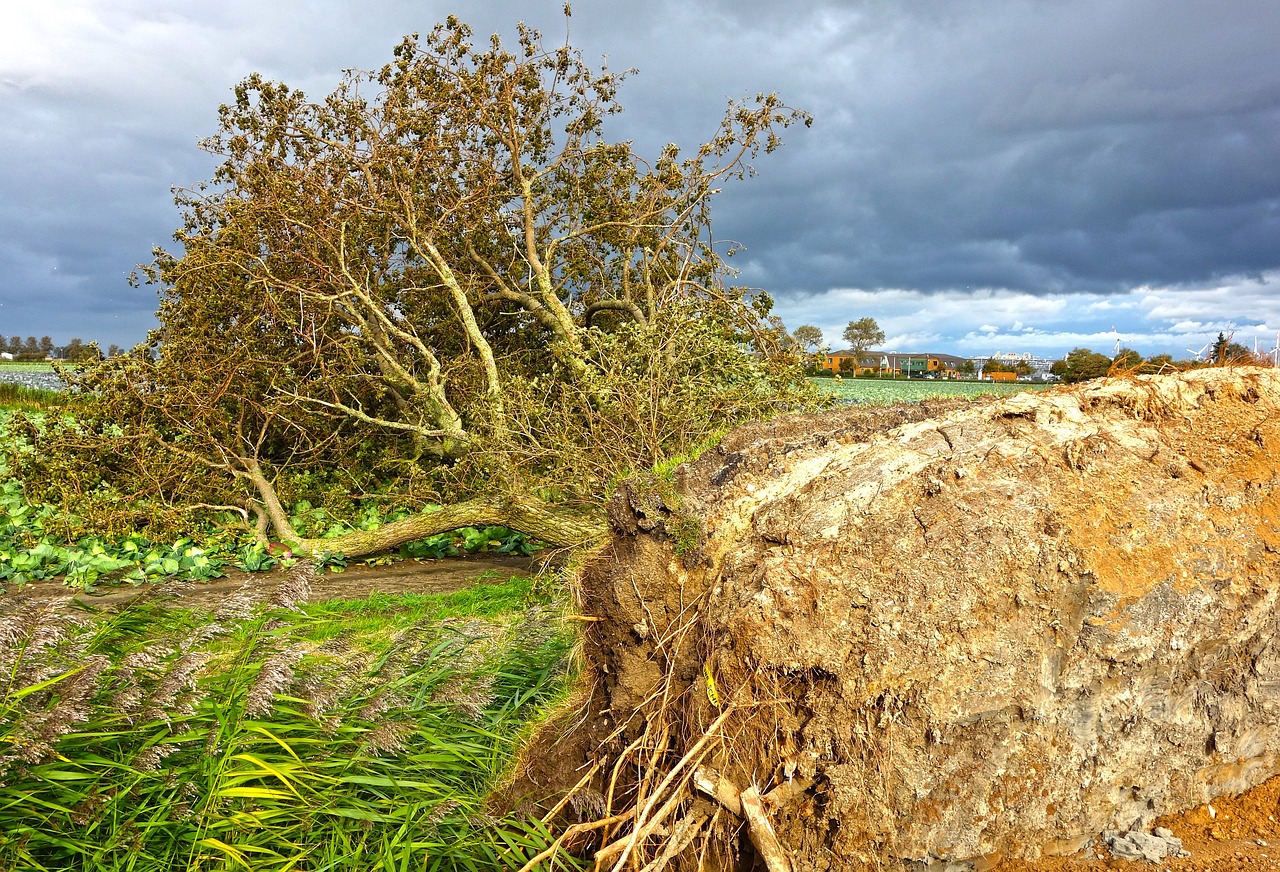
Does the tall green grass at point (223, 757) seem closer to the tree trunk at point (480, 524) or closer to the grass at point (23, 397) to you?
the tree trunk at point (480, 524)

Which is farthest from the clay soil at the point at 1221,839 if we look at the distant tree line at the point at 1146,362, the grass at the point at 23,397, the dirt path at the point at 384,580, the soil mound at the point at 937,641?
the grass at the point at 23,397

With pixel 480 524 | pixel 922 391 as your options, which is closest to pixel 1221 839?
pixel 480 524

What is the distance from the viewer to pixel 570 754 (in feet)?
11.4

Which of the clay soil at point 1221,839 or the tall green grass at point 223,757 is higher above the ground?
the tall green grass at point 223,757

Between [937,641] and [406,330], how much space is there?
10.7 metres

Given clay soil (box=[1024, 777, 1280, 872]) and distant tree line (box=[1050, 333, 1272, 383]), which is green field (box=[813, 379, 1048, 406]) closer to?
distant tree line (box=[1050, 333, 1272, 383])

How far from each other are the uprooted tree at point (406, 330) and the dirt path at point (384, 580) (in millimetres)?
517

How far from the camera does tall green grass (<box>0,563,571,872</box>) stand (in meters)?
2.87

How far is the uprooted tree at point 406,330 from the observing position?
387 inches

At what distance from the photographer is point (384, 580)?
980 centimetres

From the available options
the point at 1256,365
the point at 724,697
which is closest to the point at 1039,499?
the point at 724,697

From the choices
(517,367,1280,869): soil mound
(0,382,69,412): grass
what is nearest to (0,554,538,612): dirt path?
(517,367,1280,869): soil mound

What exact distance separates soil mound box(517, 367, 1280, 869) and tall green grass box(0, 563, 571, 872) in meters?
0.43

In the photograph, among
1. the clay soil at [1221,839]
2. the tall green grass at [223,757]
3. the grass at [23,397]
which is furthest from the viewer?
the grass at [23,397]
